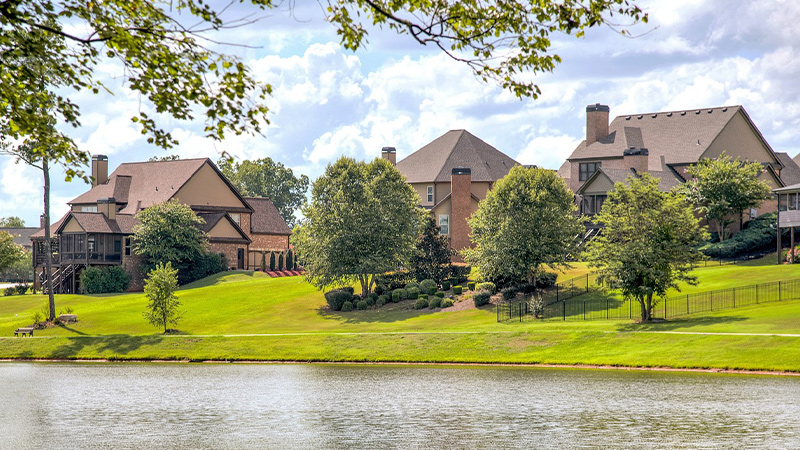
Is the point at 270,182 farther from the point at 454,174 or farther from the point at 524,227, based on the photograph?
the point at 524,227

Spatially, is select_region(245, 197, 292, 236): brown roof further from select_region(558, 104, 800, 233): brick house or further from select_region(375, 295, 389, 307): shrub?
select_region(375, 295, 389, 307): shrub

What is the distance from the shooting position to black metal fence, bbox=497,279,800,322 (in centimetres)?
5459

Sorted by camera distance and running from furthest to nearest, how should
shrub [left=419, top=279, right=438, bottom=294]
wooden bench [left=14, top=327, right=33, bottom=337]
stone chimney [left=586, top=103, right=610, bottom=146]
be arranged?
stone chimney [left=586, top=103, right=610, bottom=146]
shrub [left=419, top=279, right=438, bottom=294]
wooden bench [left=14, top=327, right=33, bottom=337]

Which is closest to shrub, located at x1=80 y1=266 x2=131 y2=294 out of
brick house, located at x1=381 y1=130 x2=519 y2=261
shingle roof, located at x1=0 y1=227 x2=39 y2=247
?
brick house, located at x1=381 y1=130 x2=519 y2=261

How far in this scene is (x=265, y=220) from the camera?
4262 inches

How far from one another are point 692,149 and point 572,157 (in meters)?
12.6

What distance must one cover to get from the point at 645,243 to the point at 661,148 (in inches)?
1725

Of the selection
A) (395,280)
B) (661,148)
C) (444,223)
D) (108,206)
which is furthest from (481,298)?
(108,206)

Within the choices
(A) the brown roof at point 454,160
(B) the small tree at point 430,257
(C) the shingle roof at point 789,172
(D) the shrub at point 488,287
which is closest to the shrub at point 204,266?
(A) the brown roof at point 454,160

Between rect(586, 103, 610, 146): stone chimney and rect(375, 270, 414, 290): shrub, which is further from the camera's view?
rect(586, 103, 610, 146): stone chimney

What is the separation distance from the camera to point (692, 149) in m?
89.5

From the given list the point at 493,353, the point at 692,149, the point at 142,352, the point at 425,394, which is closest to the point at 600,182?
the point at 692,149

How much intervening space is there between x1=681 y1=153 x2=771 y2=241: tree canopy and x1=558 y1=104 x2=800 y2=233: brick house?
429 cm

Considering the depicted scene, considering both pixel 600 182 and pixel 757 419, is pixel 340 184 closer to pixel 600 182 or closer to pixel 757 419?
pixel 600 182
